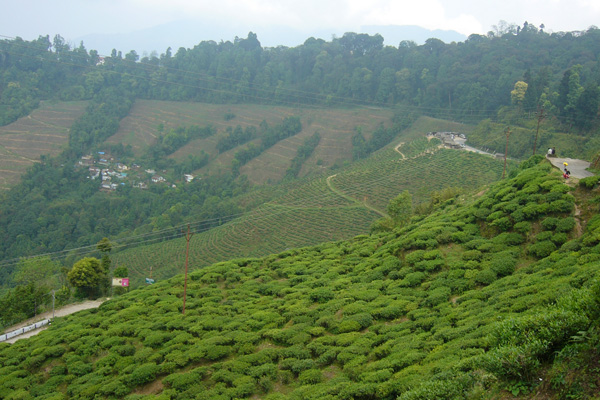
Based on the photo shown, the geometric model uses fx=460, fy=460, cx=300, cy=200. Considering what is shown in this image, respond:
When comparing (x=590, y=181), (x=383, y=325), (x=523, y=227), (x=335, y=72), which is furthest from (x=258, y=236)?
(x=335, y=72)

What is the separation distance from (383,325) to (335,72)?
72.1 meters

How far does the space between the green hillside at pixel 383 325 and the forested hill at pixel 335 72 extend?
38.2m

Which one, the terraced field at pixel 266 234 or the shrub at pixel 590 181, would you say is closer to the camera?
the shrub at pixel 590 181

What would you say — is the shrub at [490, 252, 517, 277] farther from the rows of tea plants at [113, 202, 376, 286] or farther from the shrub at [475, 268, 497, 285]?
the rows of tea plants at [113, 202, 376, 286]

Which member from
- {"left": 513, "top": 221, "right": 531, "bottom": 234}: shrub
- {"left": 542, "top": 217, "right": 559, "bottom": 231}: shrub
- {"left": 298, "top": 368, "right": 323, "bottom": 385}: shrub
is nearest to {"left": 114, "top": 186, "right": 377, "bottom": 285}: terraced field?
{"left": 513, "top": 221, "right": 531, "bottom": 234}: shrub

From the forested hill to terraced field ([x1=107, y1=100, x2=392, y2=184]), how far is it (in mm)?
3293

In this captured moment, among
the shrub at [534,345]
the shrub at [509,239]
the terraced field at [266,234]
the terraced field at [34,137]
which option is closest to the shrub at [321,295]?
the shrub at [509,239]

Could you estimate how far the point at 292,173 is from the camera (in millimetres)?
61219

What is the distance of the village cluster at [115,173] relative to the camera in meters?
63.0

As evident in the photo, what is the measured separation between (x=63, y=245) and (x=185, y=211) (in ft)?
43.6

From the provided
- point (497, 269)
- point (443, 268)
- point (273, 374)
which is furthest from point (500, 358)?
point (443, 268)

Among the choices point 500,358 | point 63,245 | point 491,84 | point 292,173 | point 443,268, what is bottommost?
point 63,245

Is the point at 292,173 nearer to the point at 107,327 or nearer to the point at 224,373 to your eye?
the point at 107,327

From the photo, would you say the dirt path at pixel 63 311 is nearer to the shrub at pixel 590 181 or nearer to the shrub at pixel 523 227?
the shrub at pixel 523 227
